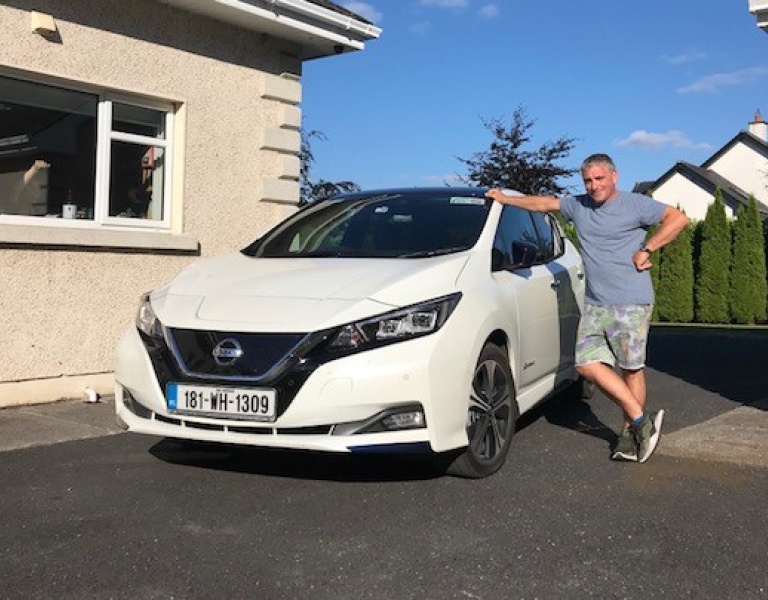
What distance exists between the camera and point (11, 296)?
6473mm

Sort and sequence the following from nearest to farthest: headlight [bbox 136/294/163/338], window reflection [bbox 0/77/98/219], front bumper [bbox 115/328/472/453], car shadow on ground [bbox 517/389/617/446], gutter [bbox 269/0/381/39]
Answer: front bumper [bbox 115/328/472/453]
headlight [bbox 136/294/163/338]
car shadow on ground [bbox 517/389/617/446]
window reflection [bbox 0/77/98/219]
gutter [bbox 269/0/381/39]

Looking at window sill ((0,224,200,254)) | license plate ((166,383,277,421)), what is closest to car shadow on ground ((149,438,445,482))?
license plate ((166,383,277,421))

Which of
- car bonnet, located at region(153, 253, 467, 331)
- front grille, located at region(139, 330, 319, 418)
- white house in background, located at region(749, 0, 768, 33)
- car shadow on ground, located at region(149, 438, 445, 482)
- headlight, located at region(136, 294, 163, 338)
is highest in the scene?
white house in background, located at region(749, 0, 768, 33)

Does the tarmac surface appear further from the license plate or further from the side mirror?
the license plate

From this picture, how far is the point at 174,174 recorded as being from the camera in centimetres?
775

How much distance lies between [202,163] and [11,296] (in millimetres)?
2316

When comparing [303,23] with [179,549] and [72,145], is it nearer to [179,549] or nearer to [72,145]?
[72,145]

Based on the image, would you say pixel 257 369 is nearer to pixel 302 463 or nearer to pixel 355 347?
pixel 355 347

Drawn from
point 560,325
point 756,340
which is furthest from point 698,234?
point 560,325

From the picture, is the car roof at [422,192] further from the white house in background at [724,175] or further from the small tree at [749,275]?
the white house in background at [724,175]

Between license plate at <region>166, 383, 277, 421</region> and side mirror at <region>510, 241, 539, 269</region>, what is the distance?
6.20 feet

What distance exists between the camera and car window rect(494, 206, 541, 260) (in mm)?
5000

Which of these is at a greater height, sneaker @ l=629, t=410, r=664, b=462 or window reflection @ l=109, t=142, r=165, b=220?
window reflection @ l=109, t=142, r=165, b=220

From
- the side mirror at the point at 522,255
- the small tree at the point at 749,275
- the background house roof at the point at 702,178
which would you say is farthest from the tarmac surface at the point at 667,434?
the background house roof at the point at 702,178
